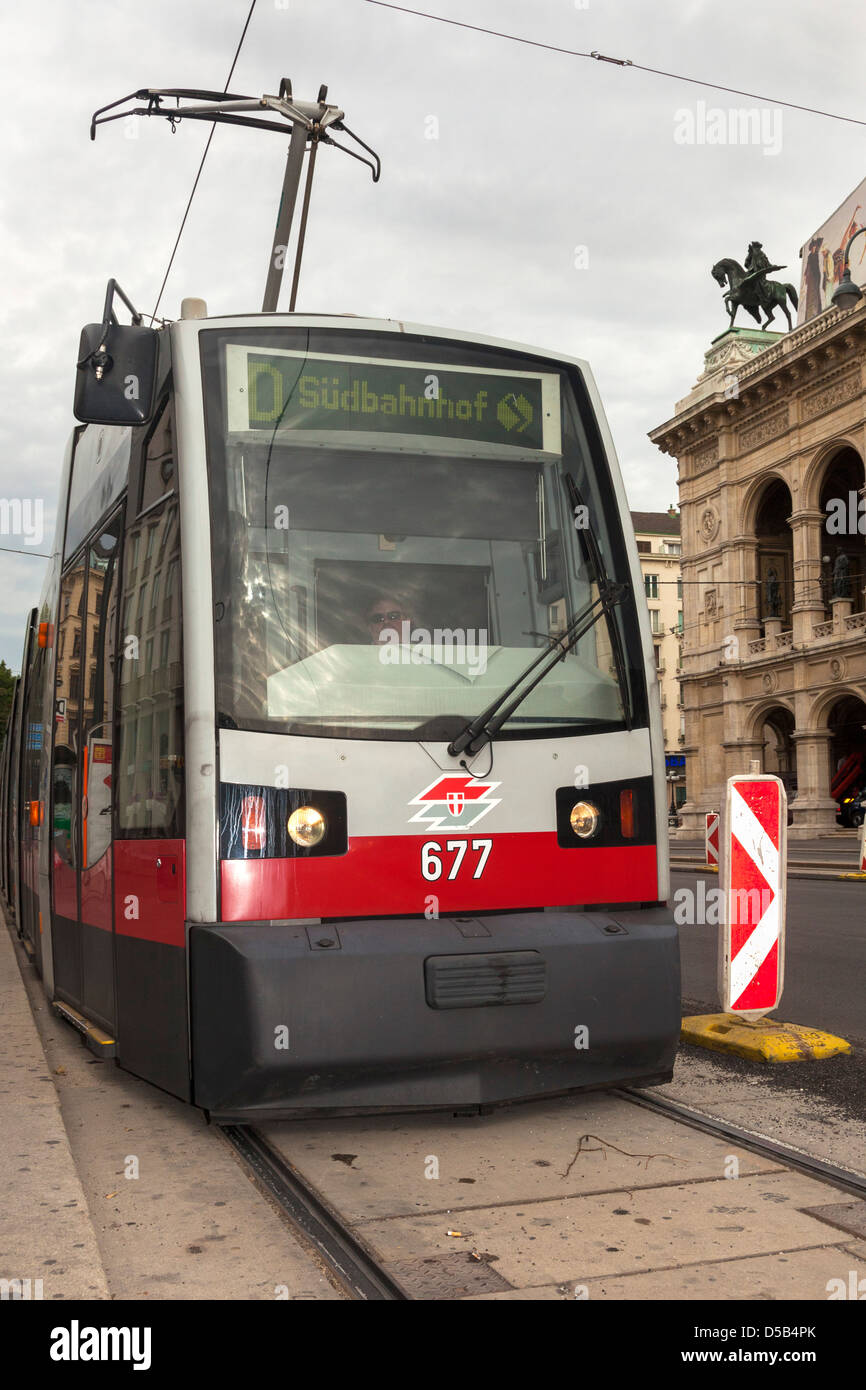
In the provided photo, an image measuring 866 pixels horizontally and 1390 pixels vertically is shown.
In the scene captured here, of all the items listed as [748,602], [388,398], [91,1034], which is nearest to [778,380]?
[748,602]

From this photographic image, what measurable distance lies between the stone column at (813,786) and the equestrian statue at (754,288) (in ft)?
56.8

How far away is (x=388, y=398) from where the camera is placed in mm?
5324

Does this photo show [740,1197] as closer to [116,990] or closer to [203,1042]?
[203,1042]

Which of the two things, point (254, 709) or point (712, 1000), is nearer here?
point (254, 709)

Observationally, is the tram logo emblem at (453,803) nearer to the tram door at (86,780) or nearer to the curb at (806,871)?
the tram door at (86,780)

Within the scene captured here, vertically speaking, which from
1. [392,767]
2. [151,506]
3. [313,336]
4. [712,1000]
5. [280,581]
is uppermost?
[313,336]

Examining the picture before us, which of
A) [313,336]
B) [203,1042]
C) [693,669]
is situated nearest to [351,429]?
[313,336]

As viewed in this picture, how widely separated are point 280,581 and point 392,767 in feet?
2.54

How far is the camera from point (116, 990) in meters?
5.73

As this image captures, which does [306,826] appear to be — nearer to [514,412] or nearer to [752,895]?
[514,412]

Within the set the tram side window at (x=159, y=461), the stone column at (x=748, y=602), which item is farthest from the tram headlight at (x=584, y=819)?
the stone column at (x=748, y=602)

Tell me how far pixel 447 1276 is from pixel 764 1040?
11.2ft

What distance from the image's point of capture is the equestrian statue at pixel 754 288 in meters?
50.6

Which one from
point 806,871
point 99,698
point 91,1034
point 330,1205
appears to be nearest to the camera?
point 330,1205
